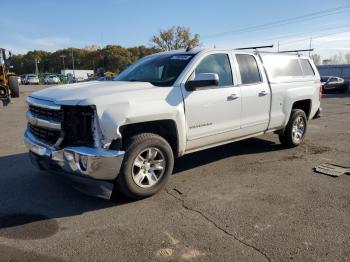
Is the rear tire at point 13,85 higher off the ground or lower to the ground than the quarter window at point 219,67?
lower

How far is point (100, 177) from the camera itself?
396 cm

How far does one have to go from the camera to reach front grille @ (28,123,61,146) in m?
4.21

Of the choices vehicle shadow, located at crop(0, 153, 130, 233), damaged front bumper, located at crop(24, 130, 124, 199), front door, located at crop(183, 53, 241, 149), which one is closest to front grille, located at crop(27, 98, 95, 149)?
damaged front bumper, located at crop(24, 130, 124, 199)

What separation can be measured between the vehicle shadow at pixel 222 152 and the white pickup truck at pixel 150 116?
2.40ft

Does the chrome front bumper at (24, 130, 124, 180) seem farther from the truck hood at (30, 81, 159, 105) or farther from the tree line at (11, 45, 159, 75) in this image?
the tree line at (11, 45, 159, 75)

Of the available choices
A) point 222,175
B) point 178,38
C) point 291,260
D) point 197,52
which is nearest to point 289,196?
point 222,175

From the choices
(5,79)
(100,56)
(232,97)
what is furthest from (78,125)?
(100,56)

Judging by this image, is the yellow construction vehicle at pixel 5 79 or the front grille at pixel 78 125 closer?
the front grille at pixel 78 125

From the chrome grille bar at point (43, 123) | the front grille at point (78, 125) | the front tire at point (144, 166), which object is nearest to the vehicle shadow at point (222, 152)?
the front tire at point (144, 166)

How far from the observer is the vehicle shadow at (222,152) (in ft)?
19.5

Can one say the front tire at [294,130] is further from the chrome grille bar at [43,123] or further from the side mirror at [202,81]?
the chrome grille bar at [43,123]

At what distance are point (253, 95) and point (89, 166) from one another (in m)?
3.07

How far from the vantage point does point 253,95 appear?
5.70m

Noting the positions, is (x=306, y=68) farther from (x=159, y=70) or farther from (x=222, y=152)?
(x=159, y=70)
